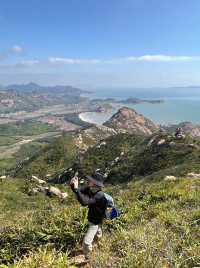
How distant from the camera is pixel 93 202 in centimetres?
953

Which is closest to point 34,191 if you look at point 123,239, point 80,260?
point 123,239

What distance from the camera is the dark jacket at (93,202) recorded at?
9508mm

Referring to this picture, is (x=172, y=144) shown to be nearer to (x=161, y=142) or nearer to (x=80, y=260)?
(x=161, y=142)

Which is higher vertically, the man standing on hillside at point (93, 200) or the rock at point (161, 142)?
the man standing on hillside at point (93, 200)

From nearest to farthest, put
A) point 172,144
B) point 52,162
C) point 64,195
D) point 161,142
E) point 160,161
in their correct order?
point 64,195 < point 160,161 < point 172,144 < point 161,142 < point 52,162

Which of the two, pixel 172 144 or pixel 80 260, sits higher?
pixel 80 260

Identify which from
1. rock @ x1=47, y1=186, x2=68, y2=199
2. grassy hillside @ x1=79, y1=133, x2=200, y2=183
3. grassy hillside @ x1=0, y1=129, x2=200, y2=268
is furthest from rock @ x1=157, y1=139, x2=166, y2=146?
grassy hillside @ x1=0, y1=129, x2=200, y2=268

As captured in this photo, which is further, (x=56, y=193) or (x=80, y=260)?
(x=56, y=193)

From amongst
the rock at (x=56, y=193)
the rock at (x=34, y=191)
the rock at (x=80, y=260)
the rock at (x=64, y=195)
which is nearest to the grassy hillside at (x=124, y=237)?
the rock at (x=80, y=260)

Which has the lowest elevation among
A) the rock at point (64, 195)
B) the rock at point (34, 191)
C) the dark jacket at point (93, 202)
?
the rock at point (34, 191)

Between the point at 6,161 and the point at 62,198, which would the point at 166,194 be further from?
the point at 6,161

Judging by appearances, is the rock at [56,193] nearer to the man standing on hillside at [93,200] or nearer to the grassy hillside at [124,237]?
the grassy hillside at [124,237]

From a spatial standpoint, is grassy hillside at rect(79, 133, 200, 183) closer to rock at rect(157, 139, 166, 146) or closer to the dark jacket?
rock at rect(157, 139, 166, 146)

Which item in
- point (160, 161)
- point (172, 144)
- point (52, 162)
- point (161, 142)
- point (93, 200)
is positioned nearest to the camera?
point (93, 200)
